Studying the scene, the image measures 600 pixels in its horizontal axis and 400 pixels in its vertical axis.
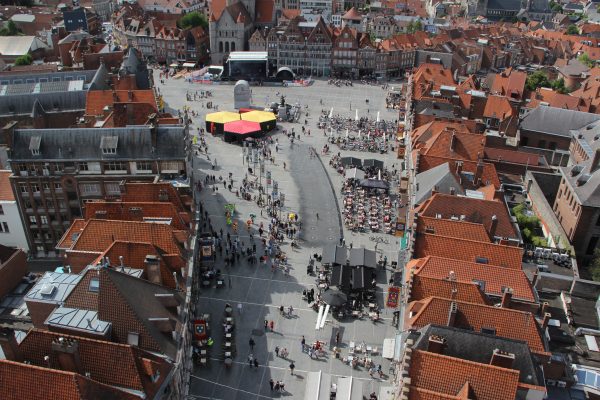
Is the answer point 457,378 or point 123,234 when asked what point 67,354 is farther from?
point 457,378

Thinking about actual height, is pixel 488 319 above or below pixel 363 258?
above

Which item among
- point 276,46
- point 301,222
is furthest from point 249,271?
point 276,46

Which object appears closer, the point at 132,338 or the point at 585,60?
the point at 132,338

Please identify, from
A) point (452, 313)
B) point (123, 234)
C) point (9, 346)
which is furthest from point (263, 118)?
point (9, 346)

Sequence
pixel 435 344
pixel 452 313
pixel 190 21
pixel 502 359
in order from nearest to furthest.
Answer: pixel 502 359
pixel 435 344
pixel 452 313
pixel 190 21

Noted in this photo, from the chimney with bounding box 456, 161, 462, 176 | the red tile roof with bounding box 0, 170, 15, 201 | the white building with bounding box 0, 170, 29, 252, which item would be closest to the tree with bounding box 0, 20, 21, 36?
the red tile roof with bounding box 0, 170, 15, 201

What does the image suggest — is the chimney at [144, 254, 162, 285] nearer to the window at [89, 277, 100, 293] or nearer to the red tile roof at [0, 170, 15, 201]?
the window at [89, 277, 100, 293]

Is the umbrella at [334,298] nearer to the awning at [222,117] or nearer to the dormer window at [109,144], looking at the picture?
the dormer window at [109,144]

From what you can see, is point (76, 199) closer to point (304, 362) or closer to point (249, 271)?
point (249, 271)
